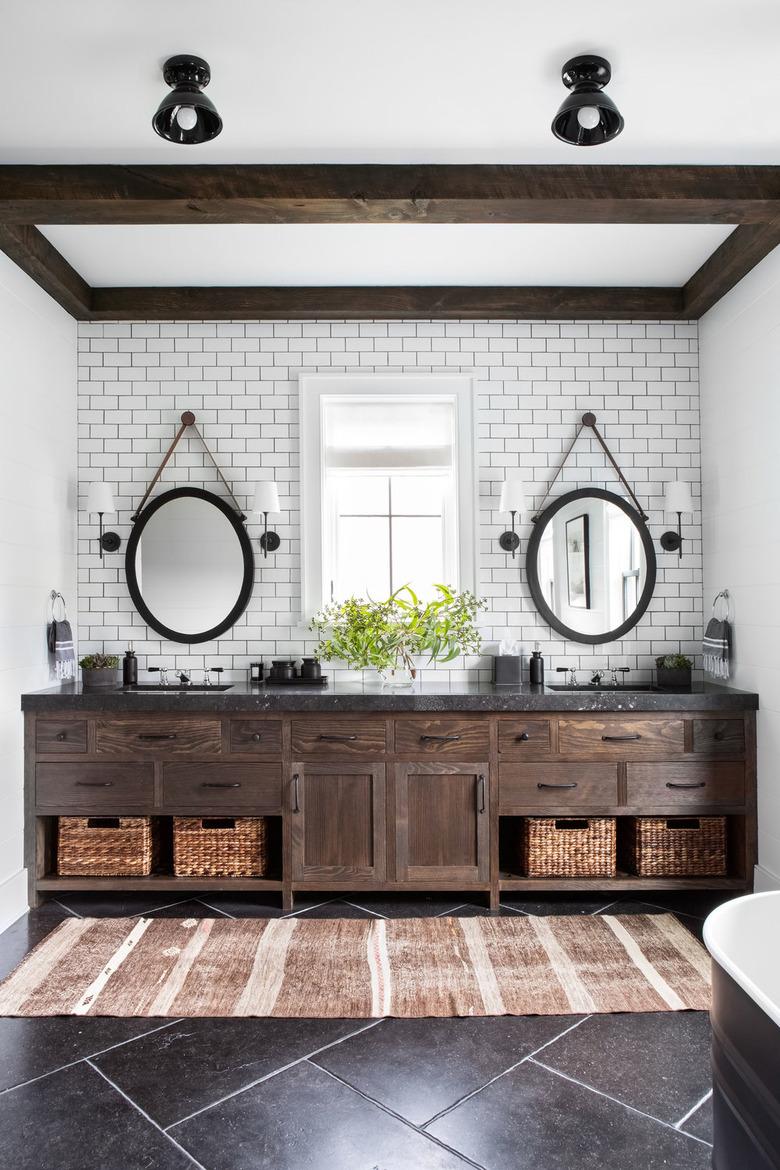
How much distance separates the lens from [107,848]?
12.4ft

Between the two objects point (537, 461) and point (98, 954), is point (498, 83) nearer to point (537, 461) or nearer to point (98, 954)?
point (537, 461)

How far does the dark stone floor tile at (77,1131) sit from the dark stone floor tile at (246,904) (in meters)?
1.22

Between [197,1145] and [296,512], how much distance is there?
297cm

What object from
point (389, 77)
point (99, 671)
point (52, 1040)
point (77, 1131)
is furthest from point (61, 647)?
point (389, 77)

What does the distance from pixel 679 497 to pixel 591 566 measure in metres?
0.58

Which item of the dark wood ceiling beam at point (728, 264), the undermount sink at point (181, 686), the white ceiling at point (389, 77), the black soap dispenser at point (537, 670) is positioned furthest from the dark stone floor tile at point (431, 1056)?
the dark wood ceiling beam at point (728, 264)

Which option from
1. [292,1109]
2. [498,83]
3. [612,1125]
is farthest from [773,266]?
[292,1109]

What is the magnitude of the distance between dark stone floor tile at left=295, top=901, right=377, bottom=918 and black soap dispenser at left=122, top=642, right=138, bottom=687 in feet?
4.87

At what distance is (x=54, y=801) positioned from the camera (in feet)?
12.3

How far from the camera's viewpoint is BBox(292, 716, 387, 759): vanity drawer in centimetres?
369

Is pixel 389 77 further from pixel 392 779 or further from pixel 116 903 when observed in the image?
pixel 116 903

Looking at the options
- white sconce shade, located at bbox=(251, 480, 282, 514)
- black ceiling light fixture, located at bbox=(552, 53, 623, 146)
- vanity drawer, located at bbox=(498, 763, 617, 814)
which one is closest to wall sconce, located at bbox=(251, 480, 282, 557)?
white sconce shade, located at bbox=(251, 480, 282, 514)

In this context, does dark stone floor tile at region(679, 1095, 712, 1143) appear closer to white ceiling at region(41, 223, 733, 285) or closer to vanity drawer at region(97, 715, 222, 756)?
vanity drawer at region(97, 715, 222, 756)

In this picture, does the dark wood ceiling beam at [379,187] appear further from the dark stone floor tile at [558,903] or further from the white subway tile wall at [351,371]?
the dark stone floor tile at [558,903]
